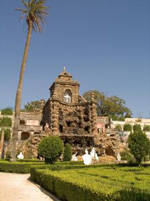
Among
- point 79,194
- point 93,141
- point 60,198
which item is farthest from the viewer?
point 93,141

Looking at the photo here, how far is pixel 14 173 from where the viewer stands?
1920 cm

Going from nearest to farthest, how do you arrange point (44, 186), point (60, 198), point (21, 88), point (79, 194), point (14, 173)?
point (79, 194), point (60, 198), point (44, 186), point (14, 173), point (21, 88)

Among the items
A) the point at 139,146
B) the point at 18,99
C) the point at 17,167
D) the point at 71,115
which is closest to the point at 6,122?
the point at 71,115

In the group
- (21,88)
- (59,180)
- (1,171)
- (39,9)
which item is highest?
(39,9)

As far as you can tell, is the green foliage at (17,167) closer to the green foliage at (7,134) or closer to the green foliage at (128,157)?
the green foliage at (128,157)

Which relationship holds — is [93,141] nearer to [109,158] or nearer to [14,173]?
[109,158]

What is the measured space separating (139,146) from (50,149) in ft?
30.6

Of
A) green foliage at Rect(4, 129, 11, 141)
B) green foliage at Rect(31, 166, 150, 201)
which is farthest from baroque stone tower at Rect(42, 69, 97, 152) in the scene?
green foliage at Rect(31, 166, 150, 201)

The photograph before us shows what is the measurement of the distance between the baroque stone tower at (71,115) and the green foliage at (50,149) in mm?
15308

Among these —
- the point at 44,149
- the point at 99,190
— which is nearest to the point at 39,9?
the point at 44,149

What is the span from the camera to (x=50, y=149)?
65.8 feet

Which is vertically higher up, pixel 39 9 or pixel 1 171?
pixel 39 9

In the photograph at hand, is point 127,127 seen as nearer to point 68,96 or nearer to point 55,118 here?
point 68,96

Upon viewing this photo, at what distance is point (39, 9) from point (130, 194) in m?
24.9
